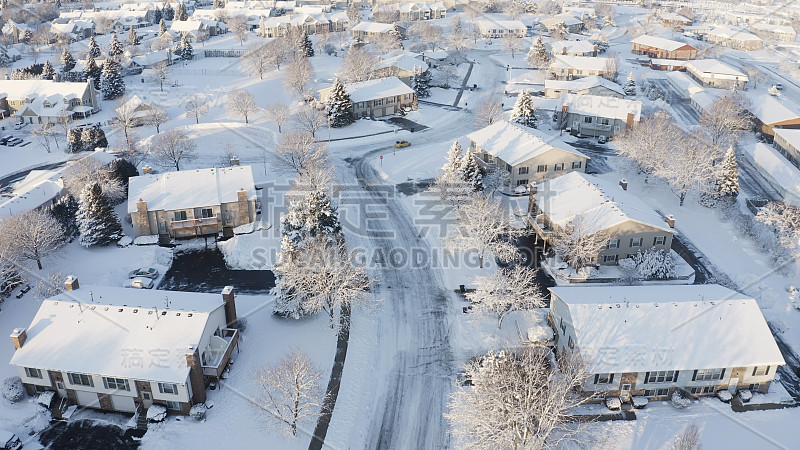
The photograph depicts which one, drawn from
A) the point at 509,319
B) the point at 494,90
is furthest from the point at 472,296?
the point at 494,90

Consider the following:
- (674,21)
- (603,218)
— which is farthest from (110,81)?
(674,21)

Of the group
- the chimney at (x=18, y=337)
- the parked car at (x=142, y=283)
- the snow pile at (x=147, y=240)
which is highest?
the chimney at (x=18, y=337)

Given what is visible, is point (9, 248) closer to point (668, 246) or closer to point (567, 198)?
point (567, 198)

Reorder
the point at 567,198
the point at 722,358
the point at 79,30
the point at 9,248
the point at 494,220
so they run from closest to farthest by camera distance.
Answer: the point at 722,358 → the point at 9,248 → the point at 494,220 → the point at 567,198 → the point at 79,30

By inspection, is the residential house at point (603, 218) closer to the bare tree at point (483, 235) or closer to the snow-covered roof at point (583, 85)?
the bare tree at point (483, 235)

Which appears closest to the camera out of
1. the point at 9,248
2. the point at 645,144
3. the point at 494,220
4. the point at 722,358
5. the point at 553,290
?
the point at 722,358

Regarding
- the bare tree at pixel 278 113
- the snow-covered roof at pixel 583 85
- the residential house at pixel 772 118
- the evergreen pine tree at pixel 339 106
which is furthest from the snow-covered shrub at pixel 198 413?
the residential house at pixel 772 118

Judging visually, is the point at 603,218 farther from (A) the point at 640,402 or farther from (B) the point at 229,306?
(B) the point at 229,306
